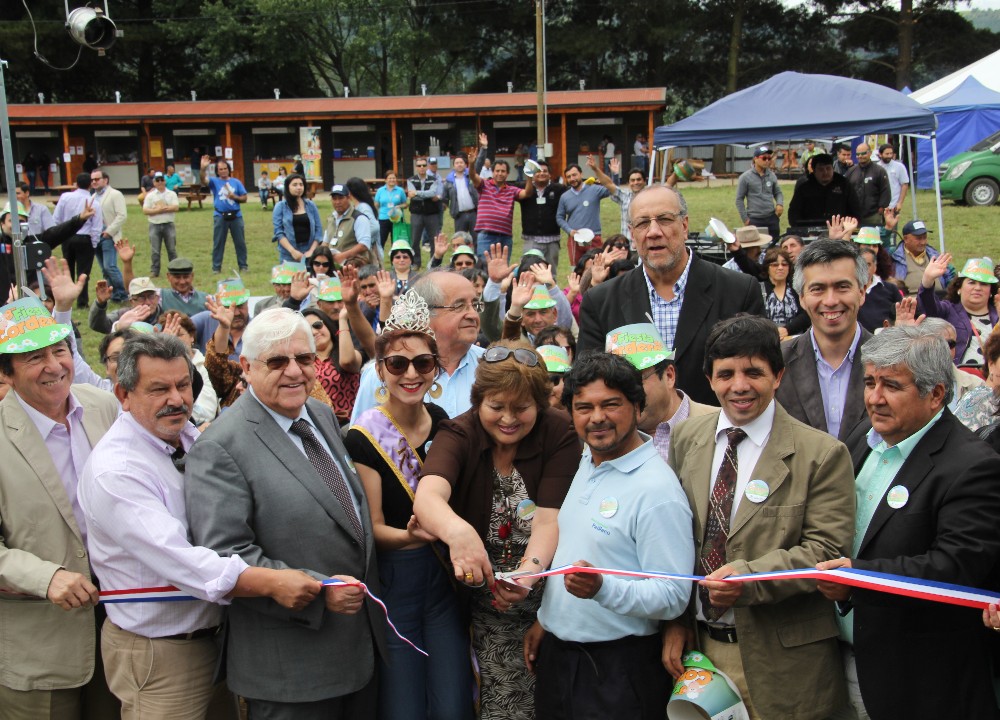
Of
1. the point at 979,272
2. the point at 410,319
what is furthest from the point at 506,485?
the point at 979,272

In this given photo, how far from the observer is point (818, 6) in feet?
151

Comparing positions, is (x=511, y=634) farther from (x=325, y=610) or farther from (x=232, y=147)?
(x=232, y=147)

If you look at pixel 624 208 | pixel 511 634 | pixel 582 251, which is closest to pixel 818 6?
pixel 624 208

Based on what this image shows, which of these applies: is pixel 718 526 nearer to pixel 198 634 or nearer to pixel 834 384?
pixel 834 384

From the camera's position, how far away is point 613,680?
10.8 ft

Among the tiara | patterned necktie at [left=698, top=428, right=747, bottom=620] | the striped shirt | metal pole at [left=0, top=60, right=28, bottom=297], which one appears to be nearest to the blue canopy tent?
the striped shirt

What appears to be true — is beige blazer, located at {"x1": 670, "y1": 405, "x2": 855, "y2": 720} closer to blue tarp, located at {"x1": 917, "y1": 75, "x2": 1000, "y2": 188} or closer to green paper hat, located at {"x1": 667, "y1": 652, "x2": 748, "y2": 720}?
green paper hat, located at {"x1": 667, "y1": 652, "x2": 748, "y2": 720}

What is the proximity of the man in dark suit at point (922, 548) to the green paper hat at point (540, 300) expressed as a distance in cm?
400

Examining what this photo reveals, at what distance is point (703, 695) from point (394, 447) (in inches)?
58.9

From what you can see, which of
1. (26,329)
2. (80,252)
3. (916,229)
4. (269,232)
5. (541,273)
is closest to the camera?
(26,329)

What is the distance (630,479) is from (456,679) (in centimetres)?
115

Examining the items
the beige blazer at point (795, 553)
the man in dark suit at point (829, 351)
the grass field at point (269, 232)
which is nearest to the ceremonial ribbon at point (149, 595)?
the beige blazer at point (795, 553)

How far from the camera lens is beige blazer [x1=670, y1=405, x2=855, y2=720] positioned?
10.3 feet

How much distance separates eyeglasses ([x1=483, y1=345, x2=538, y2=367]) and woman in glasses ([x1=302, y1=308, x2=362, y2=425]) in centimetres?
255
